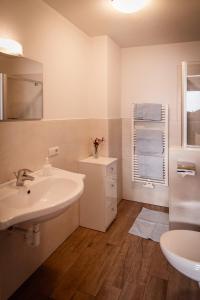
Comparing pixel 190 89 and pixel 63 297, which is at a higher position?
pixel 190 89

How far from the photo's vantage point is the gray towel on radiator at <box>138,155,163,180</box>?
2977 millimetres

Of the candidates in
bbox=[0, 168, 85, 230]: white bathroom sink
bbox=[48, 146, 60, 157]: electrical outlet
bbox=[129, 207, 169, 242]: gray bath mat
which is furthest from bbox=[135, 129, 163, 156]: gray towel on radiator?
bbox=[0, 168, 85, 230]: white bathroom sink

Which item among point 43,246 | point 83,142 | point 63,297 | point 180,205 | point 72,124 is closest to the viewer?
point 63,297

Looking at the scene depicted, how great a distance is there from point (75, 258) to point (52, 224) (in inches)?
15.0

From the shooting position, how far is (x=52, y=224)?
2.08m

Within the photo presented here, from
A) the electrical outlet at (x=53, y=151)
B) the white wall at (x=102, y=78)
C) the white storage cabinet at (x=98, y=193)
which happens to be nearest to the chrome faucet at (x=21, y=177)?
the electrical outlet at (x=53, y=151)

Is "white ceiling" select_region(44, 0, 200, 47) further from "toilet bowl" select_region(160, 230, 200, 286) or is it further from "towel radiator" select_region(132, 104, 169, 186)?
"toilet bowl" select_region(160, 230, 200, 286)

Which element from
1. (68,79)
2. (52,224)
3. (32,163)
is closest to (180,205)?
(52,224)

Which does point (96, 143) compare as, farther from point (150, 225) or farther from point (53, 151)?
point (150, 225)

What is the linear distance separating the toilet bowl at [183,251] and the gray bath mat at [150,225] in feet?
2.37

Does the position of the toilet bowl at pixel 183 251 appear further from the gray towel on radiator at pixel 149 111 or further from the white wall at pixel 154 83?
the gray towel on radiator at pixel 149 111

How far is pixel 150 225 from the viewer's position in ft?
8.59

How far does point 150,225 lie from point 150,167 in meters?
0.78

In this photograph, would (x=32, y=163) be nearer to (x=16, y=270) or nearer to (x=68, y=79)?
(x=16, y=270)
